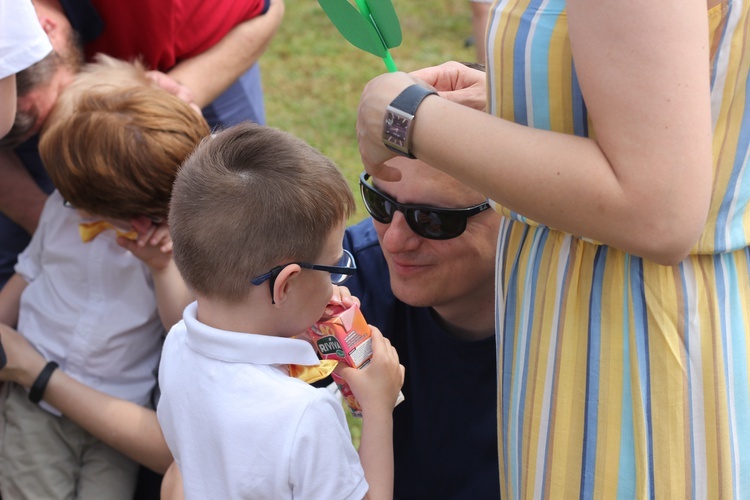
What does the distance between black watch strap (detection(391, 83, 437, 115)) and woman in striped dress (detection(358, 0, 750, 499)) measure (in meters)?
0.01

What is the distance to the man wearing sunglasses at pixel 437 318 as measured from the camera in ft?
6.49

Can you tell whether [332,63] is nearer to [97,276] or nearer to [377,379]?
[97,276]

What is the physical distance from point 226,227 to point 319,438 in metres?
0.39

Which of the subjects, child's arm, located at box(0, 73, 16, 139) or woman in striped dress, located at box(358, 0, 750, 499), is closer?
woman in striped dress, located at box(358, 0, 750, 499)

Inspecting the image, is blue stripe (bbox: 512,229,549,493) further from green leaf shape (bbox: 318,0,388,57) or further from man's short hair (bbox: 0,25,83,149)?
man's short hair (bbox: 0,25,83,149)

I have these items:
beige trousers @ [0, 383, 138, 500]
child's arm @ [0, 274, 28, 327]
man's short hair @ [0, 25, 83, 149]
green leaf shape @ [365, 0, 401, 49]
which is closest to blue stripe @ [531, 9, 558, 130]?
green leaf shape @ [365, 0, 401, 49]

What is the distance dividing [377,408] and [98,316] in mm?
1018

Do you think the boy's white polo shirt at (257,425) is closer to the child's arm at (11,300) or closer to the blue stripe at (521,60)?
the blue stripe at (521,60)

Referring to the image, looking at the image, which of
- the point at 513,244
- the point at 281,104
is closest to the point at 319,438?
the point at 513,244

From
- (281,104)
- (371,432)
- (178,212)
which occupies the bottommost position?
(281,104)

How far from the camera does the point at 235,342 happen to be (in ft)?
5.19

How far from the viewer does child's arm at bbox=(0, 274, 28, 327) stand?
105 inches

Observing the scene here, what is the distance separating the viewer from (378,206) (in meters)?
2.05

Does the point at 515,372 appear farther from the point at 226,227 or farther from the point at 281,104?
the point at 281,104
